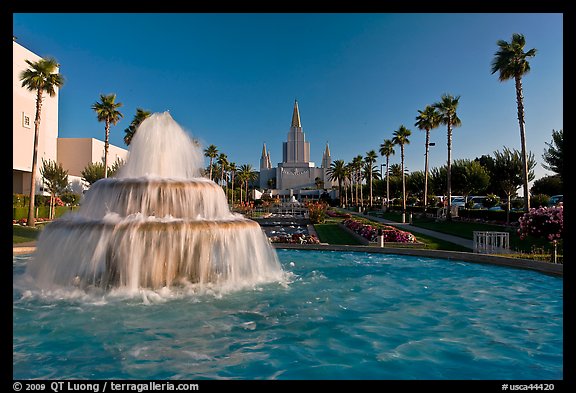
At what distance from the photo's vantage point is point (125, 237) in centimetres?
866

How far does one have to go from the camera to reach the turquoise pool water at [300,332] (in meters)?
5.04

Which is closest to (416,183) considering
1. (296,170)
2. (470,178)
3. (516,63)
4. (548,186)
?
(470,178)

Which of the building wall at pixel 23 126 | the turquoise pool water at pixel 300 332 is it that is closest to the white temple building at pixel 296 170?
the building wall at pixel 23 126

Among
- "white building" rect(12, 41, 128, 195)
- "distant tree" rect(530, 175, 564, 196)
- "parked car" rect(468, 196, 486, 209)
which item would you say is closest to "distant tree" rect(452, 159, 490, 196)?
"parked car" rect(468, 196, 486, 209)

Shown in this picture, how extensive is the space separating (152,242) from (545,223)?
43.6 feet

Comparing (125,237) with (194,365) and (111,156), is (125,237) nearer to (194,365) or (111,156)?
(194,365)

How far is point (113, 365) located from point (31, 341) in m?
A: 2.06

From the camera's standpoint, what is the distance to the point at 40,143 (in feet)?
168

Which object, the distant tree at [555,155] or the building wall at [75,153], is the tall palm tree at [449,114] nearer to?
the distant tree at [555,155]

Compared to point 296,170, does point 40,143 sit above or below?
below

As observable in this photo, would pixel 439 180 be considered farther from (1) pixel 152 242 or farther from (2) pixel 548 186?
(1) pixel 152 242
